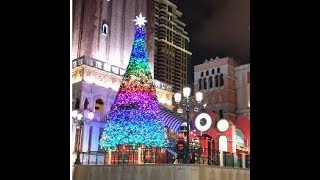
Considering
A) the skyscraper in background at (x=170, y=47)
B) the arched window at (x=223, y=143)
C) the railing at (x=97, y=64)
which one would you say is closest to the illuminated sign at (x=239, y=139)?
the arched window at (x=223, y=143)

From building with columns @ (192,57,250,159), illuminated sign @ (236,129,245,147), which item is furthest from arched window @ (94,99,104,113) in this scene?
building with columns @ (192,57,250,159)

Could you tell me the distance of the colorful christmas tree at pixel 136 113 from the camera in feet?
50.0

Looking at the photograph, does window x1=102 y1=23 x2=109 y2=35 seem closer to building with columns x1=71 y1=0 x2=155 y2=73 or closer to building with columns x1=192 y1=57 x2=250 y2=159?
building with columns x1=71 y1=0 x2=155 y2=73

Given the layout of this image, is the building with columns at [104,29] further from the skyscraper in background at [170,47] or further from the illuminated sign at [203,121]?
the skyscraper in background at [170,47]

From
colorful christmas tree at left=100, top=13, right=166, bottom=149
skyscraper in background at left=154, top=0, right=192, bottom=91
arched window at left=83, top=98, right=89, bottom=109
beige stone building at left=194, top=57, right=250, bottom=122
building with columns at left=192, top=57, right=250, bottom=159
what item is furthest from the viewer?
skyscraper in background at left=154, top=0, right=192, bottom=91

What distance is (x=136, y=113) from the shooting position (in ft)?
52.0

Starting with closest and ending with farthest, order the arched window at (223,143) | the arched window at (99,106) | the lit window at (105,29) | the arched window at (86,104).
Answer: the arched window at (223,143) < the arched window at (86,104) < the arched window at (99,106) < the lit window at (105,29)

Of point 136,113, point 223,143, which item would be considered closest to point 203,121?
point 223,143

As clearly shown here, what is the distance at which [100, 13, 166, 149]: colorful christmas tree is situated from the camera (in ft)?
50.0

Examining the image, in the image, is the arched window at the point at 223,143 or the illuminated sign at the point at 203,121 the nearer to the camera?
the illuminated sign at the point at 203,121
